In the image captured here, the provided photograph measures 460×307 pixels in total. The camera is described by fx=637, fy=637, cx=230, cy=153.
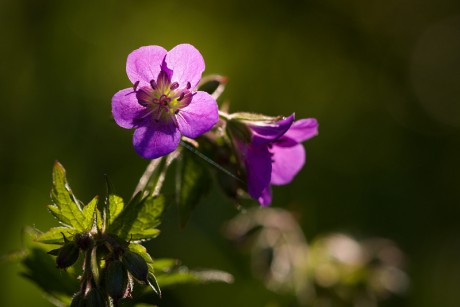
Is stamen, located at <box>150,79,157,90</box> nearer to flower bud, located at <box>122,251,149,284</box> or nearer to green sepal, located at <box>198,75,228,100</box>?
green sepal, located at <box>198,75,228,100</box>

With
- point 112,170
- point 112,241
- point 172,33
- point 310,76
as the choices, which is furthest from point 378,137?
point 112,241

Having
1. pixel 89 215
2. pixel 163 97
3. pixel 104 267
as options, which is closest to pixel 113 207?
pixel 89 215

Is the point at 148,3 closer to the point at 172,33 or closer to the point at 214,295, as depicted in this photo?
the point at 172,33

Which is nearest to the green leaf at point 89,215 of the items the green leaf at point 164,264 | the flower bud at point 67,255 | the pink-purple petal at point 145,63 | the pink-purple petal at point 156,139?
the flower bud at point 67,255

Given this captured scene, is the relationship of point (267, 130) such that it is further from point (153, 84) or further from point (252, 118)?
point (153, 84)

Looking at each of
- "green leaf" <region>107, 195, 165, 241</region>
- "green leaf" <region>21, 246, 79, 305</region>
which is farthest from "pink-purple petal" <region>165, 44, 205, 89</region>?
"green leaf" <region>21, 246, 79, 305</region>

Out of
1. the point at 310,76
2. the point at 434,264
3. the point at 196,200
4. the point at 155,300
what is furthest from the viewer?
the point at 310,76

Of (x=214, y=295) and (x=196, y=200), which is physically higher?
(x=196, y=200)
